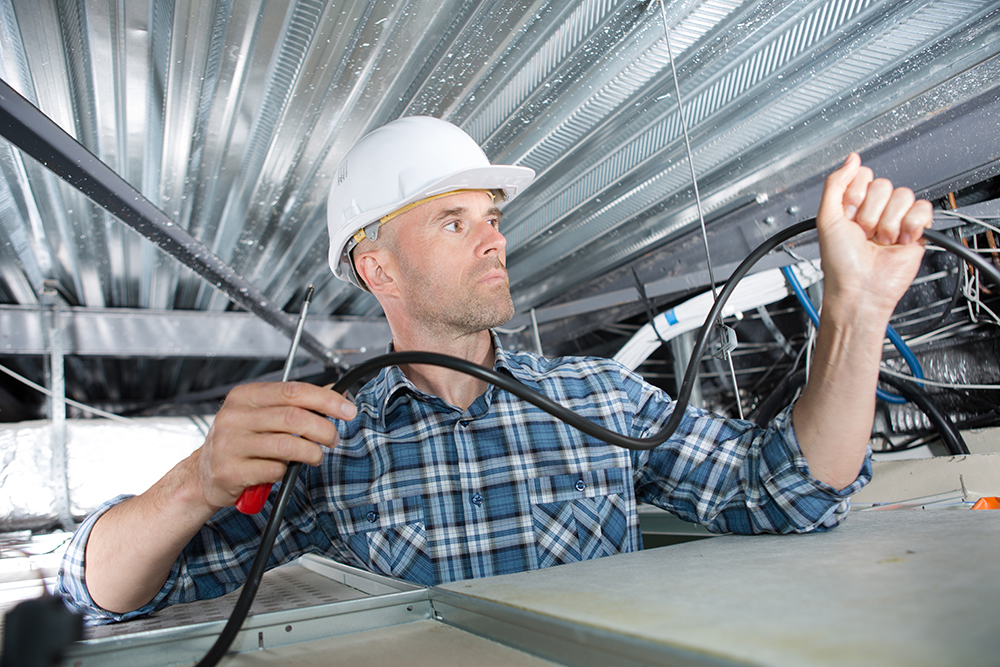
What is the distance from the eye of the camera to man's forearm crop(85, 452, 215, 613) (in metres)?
0.76

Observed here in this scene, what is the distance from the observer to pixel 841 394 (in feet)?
2.60

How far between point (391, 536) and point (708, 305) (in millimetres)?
1073

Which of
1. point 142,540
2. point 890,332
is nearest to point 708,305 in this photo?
point 890,332

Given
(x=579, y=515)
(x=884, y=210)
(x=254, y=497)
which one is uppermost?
(x=884, y=210)

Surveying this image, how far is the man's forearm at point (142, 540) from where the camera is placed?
29.8 inches

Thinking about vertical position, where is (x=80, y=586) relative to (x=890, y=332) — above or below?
below

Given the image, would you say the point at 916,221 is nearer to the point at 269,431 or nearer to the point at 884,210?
the point at 884,210

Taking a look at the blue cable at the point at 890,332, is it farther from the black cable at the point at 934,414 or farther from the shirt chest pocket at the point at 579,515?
the shirt chest pocket at the point at 579,515

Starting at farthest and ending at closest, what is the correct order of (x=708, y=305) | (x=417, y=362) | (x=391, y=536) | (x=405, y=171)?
(x=708, y=305) → (x=405, y=171) → (x=391, y=536) → (x=417, y=362)

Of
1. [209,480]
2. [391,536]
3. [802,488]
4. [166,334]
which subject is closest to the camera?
[209,480]

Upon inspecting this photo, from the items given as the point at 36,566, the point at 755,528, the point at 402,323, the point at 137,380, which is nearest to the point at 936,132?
the point at 755,528

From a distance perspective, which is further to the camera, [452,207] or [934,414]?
[934,414]

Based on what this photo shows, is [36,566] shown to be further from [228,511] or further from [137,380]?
[137,380]

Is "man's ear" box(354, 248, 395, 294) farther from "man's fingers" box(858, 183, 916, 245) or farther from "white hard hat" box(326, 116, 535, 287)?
"man's fingers" box(858, 183, 916, 245)
